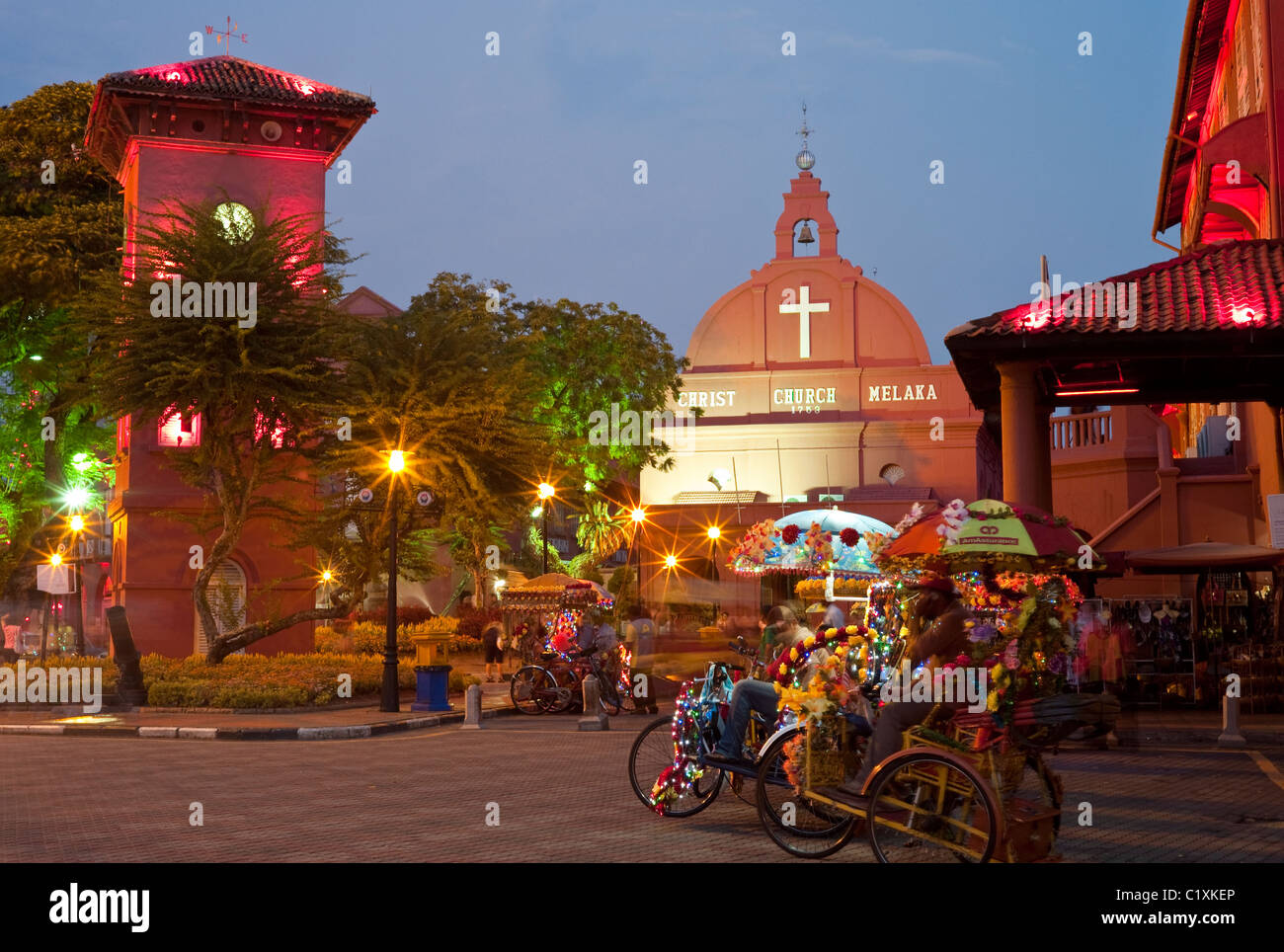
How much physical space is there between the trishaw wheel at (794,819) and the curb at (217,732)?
484 inches

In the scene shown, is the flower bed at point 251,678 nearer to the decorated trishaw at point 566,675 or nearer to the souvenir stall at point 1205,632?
the decorated trishaw at point 566,675

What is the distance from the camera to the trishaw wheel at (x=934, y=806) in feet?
28.8

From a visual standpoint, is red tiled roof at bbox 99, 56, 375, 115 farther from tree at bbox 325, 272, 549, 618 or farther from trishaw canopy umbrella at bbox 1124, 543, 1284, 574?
trishaw canopy umbrella at bbox 1124, 543, 1284, 574

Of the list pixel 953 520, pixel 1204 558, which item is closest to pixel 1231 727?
pixel 1204 558

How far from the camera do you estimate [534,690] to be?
25.3 meters

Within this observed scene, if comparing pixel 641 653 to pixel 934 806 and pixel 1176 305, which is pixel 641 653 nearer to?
pixel 1176 305

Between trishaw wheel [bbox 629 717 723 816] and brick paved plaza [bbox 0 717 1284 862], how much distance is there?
0.48 ft

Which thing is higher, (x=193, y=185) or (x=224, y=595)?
(x=193, y=185)

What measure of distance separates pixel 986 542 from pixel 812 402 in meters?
40.0

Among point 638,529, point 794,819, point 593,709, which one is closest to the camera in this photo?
point 794,819

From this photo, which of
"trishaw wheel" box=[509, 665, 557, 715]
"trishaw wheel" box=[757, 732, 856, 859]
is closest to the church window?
"trishaw wheel" box=[509, 665, 557, 715]

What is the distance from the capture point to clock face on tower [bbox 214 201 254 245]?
92.4 feet

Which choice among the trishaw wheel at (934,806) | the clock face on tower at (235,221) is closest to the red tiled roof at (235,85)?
the clock face on tower at (235,221)

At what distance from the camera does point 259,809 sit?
39.7 ft
